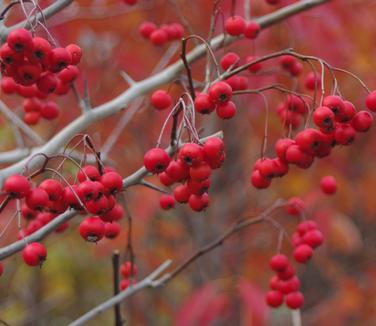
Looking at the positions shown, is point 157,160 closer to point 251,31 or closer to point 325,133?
point 325,133

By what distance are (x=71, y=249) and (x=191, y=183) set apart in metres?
4.48

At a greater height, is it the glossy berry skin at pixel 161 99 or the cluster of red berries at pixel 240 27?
the cluster of red berries at pixel 240 27

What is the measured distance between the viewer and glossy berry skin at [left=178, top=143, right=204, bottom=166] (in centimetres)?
145

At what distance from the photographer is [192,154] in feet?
4.77

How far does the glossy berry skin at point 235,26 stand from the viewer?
2.18 meters

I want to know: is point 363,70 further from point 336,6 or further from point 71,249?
point 71,249

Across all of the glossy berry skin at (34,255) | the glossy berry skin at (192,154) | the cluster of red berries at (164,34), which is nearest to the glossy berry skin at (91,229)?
the glossy berry skin at (34,255)

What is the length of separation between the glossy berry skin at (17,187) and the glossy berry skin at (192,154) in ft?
1.12

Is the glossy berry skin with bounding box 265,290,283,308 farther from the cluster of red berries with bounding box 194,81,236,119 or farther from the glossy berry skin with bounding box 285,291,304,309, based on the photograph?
the cluster of red berries with bounding box 194,81,236,119

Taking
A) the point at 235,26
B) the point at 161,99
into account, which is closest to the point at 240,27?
the point at 235,26

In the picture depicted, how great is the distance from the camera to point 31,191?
147cm

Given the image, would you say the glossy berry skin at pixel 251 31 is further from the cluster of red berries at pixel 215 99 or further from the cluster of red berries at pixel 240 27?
the cluster of red berries at pixel 215 99

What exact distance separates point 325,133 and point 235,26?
71 centimetres

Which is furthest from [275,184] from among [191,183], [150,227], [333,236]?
[191,183]
